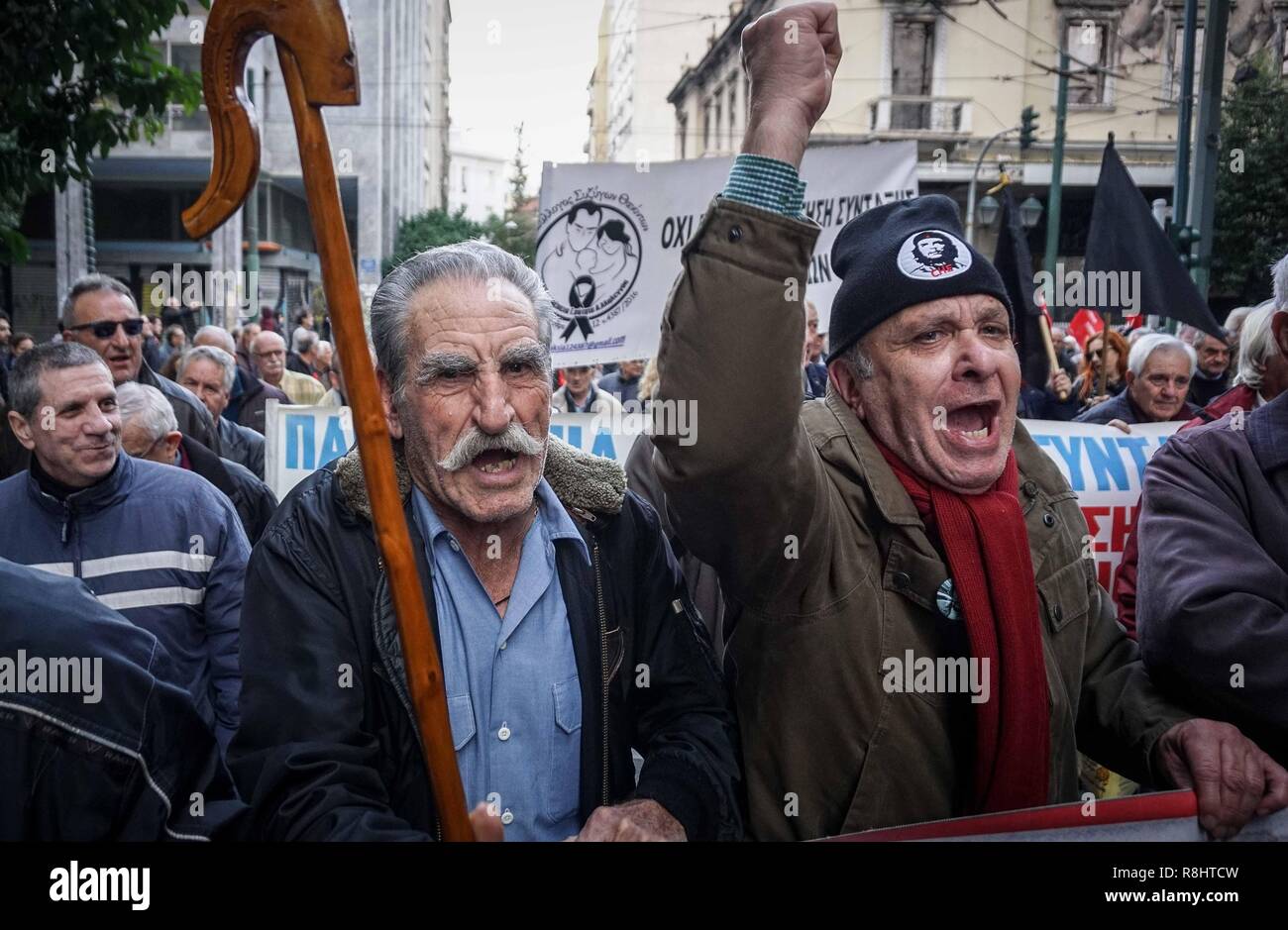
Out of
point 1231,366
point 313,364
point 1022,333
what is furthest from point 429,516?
point 313,364

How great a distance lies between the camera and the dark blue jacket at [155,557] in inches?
139

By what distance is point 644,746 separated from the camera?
212cm

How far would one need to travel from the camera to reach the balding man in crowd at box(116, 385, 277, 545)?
14.1 ft

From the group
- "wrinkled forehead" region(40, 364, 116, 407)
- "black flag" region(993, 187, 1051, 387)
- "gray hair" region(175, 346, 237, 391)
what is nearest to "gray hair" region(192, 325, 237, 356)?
"gray hair" region(175, 346, 237, 391)

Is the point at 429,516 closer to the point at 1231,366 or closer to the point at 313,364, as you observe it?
the point at 1231,366

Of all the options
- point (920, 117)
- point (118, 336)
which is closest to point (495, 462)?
point (118, 336)

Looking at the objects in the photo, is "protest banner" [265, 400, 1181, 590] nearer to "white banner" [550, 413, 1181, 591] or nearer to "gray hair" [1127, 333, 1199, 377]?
"white banner" [550, 413, 1181, 591]

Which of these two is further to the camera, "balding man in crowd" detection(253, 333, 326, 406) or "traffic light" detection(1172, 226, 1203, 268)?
"traffic light" detection(1172, 226, 1203, 268)

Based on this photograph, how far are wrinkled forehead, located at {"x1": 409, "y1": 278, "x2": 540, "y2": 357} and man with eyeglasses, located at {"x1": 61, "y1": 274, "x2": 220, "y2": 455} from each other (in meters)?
3.65

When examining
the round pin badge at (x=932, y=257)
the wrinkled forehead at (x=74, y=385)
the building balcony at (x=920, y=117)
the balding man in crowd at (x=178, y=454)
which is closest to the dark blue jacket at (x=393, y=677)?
the round pin badge at (x=932, y=257)

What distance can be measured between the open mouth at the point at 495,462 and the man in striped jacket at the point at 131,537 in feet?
6.17

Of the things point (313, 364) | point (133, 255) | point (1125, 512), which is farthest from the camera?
point (133, 255)

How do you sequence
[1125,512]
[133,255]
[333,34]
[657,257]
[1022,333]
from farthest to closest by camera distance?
[133,255]
[657,257]
[1022,333]
[1125,512]
[333,34]

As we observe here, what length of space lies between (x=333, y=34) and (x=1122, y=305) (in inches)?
226
